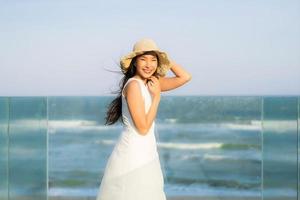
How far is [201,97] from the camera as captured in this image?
547cm

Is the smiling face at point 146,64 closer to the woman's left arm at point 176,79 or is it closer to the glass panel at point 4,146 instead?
the woman's left arm at point 176,79

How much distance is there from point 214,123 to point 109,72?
7.08ft

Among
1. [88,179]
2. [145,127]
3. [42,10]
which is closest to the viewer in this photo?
[145,127]

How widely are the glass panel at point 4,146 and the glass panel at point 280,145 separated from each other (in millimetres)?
2053

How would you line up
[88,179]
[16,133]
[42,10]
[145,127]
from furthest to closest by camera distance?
[42,10]
[88,179]
[16,133]
[145,127]

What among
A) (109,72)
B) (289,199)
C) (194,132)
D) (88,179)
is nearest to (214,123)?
(194,132)

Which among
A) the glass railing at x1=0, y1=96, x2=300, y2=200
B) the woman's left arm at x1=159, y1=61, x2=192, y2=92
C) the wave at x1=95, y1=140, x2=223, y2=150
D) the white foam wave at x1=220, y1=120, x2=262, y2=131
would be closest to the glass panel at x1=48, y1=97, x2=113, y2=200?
the glass railing at x1=0, y1=96, x2=300, y2=200

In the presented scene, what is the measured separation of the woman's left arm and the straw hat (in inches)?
3.6

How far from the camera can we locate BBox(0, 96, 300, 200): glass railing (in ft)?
17.3

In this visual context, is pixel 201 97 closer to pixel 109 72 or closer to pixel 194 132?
pixel 194 132

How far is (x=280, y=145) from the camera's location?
5.27m

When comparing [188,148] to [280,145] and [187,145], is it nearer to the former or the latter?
[187,145]

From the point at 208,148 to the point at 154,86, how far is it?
223 cm

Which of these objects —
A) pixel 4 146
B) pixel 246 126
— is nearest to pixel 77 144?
Answer: pixel 4 146
